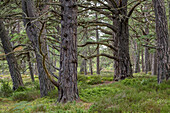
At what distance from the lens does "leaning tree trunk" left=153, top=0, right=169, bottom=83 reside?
6.28 metres

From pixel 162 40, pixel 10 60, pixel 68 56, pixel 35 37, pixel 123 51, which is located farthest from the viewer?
pixel 10 60

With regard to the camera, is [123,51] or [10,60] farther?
[10,60]

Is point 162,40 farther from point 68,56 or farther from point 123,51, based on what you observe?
point 68,56

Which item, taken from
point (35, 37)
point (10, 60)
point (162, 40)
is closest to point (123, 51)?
point (162, 40)

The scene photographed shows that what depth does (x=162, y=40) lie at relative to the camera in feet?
20.8

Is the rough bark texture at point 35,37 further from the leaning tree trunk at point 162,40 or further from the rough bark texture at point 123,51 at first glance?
the leaning tree trunk at point 162,40

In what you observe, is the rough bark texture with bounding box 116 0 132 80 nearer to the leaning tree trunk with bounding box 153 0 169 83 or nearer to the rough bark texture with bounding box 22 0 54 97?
the leaning tree trunk with bounding box 153 0 169 83

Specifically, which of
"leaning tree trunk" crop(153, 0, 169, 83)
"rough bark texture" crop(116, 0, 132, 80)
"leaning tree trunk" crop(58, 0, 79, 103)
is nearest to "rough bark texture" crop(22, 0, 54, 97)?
"leaning tree trunk" crop(58, 0, 79, 103)

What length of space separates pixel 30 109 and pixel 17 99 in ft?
14.0

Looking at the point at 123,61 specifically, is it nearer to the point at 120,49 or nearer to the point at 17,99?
the point at 120,49

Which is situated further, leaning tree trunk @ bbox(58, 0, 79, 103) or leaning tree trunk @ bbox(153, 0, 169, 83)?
leaning tree trunk @ bbox(153, 0, 169, 83)

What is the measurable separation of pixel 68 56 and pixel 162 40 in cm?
448

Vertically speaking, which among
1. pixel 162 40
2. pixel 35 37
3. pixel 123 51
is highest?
pixel 35 37

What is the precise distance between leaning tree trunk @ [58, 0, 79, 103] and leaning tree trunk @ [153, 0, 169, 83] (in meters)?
4.05
